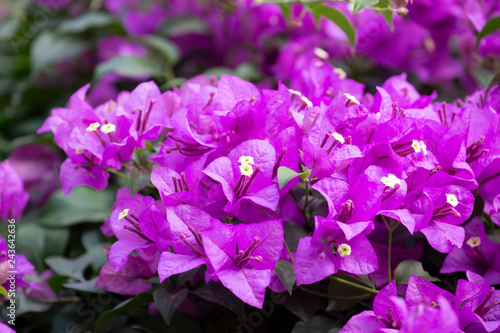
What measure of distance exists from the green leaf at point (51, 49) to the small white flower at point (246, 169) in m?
0.94

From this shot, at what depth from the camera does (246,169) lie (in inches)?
22.0

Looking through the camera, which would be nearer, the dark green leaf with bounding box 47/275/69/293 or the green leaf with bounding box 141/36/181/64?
the dark green leaf with bounding box 47/275/69/293

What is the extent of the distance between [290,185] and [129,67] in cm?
72

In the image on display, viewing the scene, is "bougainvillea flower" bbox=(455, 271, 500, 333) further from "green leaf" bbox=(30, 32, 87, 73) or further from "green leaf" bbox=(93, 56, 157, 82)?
"green leaf" bbox=(30, 32, 87, 73)

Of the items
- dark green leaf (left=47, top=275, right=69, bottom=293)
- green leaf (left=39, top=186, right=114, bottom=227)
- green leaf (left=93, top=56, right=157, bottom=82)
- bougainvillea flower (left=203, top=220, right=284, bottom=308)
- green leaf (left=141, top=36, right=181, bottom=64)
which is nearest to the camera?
bougainvillea flower (left=203, top=220, right=284, bottom=308)

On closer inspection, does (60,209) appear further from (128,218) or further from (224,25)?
(224,25)

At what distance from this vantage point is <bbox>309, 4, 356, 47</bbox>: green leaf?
796 mm

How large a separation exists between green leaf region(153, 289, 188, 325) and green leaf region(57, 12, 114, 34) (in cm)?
94

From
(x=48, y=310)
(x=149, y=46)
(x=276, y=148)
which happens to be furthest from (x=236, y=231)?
(x=149, y=46)

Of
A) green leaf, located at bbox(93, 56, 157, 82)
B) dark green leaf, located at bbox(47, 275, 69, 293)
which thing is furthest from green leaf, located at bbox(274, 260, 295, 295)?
green leaf, located at bbox(93, 56, 157, 82)

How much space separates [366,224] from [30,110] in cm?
113

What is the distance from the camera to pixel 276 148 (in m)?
0.61

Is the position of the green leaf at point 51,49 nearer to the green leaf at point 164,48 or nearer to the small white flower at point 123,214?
the green leaf at point 164,48

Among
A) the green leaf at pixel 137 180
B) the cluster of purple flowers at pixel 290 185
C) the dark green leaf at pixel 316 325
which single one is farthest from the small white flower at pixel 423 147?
the green leaf at pixel 137 180
